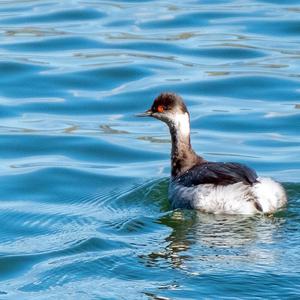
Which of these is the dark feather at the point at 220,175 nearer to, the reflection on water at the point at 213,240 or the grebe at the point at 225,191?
the grebe at the point at 225,191

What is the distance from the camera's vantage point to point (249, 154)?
1222 cm

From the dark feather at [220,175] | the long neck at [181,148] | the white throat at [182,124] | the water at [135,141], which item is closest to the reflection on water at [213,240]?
the water at [135,141]

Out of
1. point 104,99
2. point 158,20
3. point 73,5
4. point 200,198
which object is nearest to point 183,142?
point 200,198

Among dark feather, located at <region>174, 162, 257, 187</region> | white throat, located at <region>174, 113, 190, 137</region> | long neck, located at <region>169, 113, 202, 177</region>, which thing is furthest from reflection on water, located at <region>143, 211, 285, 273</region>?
white throat, located at <region>174, 113, 190, 137</region>

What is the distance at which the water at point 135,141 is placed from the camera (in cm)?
837

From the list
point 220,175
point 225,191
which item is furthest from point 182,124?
point 225,191

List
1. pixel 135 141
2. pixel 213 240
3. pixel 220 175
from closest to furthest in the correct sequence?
1. pixel 213 240
2. pixel 220 175
3. pixel 135 141

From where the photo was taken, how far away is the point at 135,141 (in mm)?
12898

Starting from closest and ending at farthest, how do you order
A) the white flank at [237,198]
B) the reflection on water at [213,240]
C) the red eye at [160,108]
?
the reflection on water at [213,240]
the white flank at [237,198]
the red eye at [160,108]

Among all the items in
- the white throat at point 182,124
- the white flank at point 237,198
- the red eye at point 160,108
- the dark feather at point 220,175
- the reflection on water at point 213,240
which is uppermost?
the red eye at point 160,108

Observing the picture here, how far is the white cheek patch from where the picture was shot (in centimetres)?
1076

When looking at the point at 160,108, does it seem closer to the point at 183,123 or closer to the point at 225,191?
the point at 183,123

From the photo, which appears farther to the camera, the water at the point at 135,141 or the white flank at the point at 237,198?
the white flank at the point at 237,198

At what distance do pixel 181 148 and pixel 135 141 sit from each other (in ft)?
6.77
